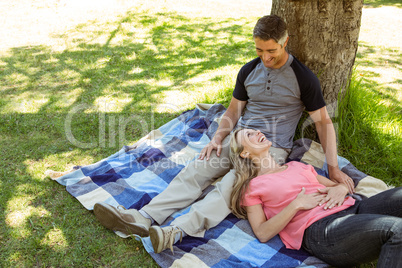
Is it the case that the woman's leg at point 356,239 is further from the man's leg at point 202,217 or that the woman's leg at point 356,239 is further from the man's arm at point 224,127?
the man's arm at point 224,127

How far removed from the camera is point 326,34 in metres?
3.51

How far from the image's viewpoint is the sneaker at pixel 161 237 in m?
2.61

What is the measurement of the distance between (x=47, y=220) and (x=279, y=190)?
226 cm

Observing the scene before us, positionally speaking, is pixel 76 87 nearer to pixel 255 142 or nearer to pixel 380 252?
pixel 255 142

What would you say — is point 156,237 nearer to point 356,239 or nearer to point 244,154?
point 244,154

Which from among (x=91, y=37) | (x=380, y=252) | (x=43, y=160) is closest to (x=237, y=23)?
(x=91, y=37)

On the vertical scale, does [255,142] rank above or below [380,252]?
above

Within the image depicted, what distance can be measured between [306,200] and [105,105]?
373 centimetres

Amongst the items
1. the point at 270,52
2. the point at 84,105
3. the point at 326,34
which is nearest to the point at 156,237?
the point at 270,52

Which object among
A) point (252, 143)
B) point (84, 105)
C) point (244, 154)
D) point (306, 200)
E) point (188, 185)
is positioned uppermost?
point (252, 143)

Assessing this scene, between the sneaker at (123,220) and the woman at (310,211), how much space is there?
2.74 feet

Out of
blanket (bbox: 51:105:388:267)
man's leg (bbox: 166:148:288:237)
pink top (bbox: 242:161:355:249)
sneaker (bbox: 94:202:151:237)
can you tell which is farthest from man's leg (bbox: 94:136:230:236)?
pink top (bbox: 242:161:355:249)

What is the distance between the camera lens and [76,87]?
581 centimetres

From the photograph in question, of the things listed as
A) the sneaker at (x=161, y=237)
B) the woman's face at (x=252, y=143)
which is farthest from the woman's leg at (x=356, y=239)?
the sneaker at (x=161, y=237)
